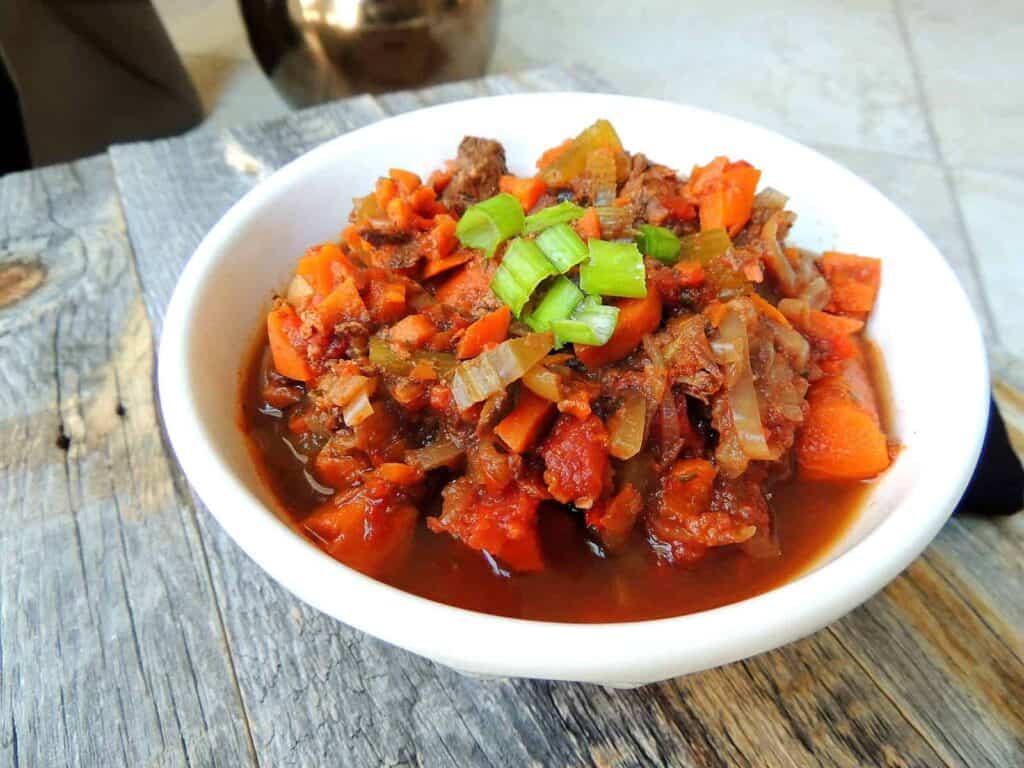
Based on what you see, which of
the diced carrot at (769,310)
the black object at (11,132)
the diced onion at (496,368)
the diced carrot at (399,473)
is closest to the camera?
the diced onion at (496,368)

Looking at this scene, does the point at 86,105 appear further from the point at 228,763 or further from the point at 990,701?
the point at 990,701

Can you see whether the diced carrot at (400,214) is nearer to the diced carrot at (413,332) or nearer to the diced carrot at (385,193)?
the diced carrot at (385,193)

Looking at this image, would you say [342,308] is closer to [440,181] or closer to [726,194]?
[440,181]

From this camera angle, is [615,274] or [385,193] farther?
[385,193]

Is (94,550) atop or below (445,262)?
below

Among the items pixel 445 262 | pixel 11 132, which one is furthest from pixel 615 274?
pixel 11 132

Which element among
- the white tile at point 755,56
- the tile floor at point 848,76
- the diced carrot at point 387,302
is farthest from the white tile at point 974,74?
the diced carrot at point 387,302
